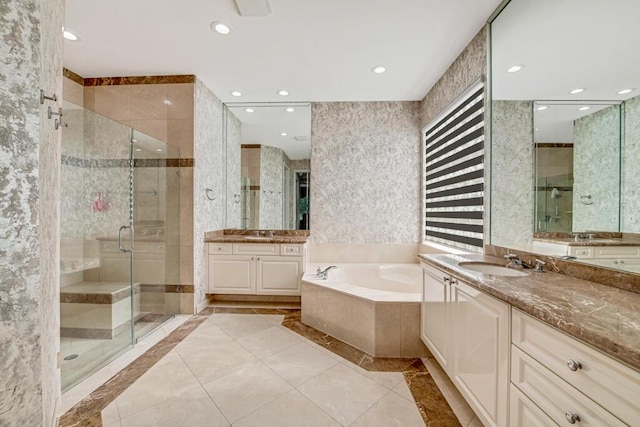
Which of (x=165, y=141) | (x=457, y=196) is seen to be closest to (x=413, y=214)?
(x=457, y=196)

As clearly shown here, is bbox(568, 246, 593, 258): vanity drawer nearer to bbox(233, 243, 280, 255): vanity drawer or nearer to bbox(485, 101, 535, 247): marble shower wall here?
bbox(485, 101, 535, 247): marble shower wall

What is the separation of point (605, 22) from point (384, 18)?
1.25 meters

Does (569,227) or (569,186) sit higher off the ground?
(569,186)

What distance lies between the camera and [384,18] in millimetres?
1889

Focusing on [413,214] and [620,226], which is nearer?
[620,226]

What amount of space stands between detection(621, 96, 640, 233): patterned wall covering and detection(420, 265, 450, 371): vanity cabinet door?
0.81 metres

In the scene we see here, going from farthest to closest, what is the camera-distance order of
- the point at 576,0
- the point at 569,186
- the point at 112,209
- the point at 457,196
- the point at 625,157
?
the point at 457,196
the point at 112,209
the point at 569,186
the point at 576,0
the point at 625,157

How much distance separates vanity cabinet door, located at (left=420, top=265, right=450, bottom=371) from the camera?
1.59 m

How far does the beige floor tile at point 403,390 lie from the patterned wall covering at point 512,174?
47.4 inches

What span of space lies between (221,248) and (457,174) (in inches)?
109

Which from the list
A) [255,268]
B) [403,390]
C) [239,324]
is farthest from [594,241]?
[255,268]

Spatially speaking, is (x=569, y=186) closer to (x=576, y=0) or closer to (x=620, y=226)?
(x=620, y=226)

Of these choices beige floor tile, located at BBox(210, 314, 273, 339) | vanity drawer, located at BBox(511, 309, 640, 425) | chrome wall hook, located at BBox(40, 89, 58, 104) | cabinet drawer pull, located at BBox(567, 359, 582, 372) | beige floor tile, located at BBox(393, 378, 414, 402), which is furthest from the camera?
beige floor tile, located at BBox(210, 314, 273, 339)

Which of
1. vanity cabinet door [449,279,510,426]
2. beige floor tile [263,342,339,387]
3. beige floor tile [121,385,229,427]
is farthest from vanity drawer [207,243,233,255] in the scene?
vanity cabinet door [449,279,510,426]
